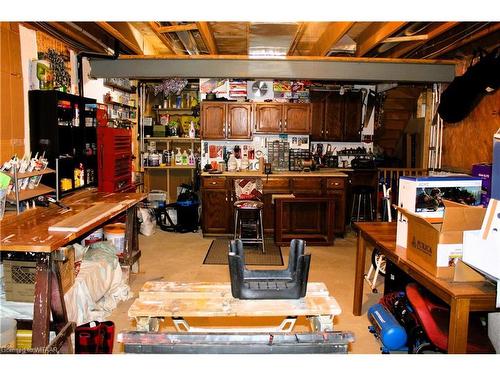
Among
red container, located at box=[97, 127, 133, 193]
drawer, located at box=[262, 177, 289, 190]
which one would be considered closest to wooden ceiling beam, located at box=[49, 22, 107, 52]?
red container, located at box=[97, 127, 133, 193]

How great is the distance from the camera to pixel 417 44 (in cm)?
492

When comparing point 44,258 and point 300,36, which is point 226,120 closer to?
point 300,36

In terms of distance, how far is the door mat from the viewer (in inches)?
195

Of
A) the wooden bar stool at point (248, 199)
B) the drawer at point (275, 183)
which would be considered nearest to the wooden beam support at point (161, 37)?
the wooden bar stool at point (248, 199)

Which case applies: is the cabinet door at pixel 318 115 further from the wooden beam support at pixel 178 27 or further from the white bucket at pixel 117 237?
the white bucket at pixel 117 237

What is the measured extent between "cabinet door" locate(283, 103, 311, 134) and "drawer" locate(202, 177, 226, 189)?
138 cm

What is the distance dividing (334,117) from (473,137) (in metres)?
2.45

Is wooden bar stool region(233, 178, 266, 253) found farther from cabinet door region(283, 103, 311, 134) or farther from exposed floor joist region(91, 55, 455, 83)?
exposed floor joist region(91, 55, 455, 83)

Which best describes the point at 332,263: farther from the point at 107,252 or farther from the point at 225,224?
the point at 107,252

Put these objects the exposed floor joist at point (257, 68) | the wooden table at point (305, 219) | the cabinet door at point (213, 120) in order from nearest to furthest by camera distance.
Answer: the exposed floor joist at point (257, 68)
the wooden table at point (305, 219)
the cabinet door at point (213, 120)

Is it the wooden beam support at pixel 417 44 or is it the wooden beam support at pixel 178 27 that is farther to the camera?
the wooden beam support at pixel 178 27

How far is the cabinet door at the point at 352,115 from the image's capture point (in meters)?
7.14

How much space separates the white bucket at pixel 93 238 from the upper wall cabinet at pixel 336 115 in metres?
4.23
